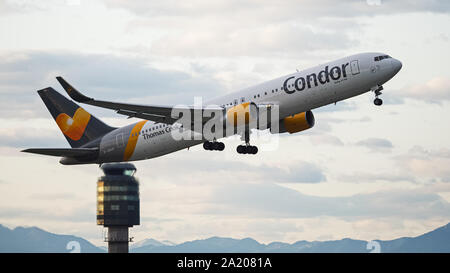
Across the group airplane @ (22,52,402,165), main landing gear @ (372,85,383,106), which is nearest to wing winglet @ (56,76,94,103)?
airplane @ (22,52,402,165)

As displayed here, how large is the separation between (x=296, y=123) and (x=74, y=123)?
68.9ft

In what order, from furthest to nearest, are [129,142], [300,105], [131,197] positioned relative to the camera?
[131,197] → [129,142] → [300,105]

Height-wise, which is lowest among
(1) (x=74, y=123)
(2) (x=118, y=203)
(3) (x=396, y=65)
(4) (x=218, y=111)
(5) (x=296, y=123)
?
(4) (x=218, y=111)

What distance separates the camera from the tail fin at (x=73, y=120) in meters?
71.6

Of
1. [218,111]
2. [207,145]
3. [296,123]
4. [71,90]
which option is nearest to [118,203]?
[207,145]

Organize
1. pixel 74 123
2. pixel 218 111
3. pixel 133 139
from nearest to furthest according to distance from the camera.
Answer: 1. pixel 218 111
2. pixel 133 139
3. pixel 74 123

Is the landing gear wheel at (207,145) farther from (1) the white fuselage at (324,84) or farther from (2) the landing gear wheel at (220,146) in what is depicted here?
(1) the white fuselage at (324,84)

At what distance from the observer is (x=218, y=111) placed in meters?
61.4

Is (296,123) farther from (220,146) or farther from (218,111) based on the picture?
(218,111)
